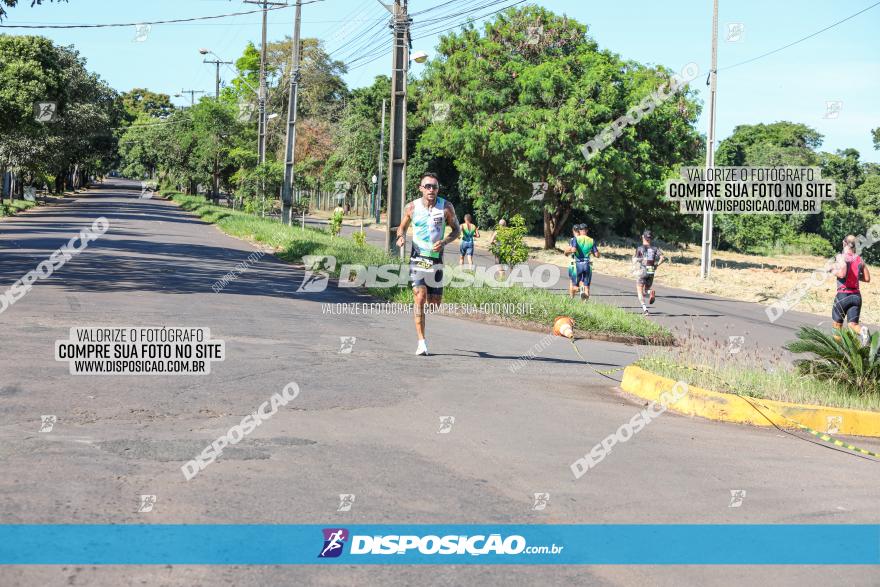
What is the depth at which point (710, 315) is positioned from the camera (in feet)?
75.3

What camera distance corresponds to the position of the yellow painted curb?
845 cm

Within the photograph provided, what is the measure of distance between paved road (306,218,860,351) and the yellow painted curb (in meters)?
6.21

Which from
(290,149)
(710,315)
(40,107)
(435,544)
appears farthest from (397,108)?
(40,107)

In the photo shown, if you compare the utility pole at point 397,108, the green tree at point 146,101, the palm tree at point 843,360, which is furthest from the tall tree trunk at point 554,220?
the green tree at point 146,101

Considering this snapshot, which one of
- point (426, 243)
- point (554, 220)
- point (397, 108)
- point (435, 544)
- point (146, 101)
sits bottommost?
point (435, 544)

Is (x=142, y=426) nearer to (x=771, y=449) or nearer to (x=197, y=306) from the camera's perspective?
(x=771, y=449)

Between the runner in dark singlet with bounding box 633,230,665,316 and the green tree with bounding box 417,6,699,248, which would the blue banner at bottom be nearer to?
the runner in dark singlet with bounding box 633,230,665,316

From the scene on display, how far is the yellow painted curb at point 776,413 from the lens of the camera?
8453 mm

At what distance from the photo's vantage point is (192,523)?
4730 mm

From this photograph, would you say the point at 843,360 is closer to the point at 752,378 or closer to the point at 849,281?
the point at 752,378

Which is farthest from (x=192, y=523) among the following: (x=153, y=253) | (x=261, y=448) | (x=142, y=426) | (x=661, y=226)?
(x=661, y=226)

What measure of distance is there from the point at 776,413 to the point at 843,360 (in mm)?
1591

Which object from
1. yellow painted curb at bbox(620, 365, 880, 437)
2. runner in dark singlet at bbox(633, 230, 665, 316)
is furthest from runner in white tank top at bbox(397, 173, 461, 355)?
runner in dark singlet at bbox(633, 230, 665, 316)

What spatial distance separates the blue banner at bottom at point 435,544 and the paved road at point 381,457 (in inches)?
4.1
